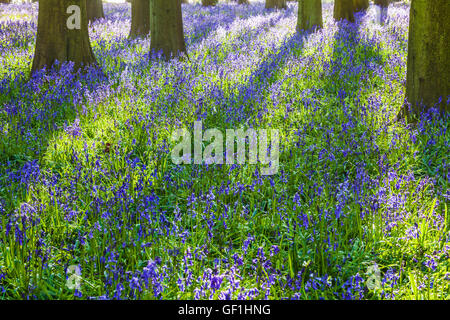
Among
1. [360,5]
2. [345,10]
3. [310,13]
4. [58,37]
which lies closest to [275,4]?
[360,5]

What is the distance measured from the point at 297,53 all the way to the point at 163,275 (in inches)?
283

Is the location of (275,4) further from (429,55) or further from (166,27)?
(429,55)

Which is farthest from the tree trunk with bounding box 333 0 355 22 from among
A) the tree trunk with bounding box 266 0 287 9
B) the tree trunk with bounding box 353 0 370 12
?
the tree trunk with bounding box 266 0 287 9

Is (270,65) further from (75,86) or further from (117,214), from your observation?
(117,214)

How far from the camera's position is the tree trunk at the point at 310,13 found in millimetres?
11525

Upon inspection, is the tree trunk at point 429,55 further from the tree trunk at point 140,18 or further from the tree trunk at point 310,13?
the tree trunk at point 140,18

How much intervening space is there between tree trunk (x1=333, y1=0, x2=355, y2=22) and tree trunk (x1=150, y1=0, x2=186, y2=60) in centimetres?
596

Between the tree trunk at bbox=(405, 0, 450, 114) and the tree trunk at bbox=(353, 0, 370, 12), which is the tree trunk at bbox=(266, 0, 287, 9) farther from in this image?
the tree trunk at bbox=(405, 0, 450, 114)

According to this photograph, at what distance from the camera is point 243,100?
596cm

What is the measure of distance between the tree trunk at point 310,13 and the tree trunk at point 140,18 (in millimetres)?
4255

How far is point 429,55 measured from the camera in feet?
16.8

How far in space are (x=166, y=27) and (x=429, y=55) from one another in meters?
5.59

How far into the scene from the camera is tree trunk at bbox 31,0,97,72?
286 inches
